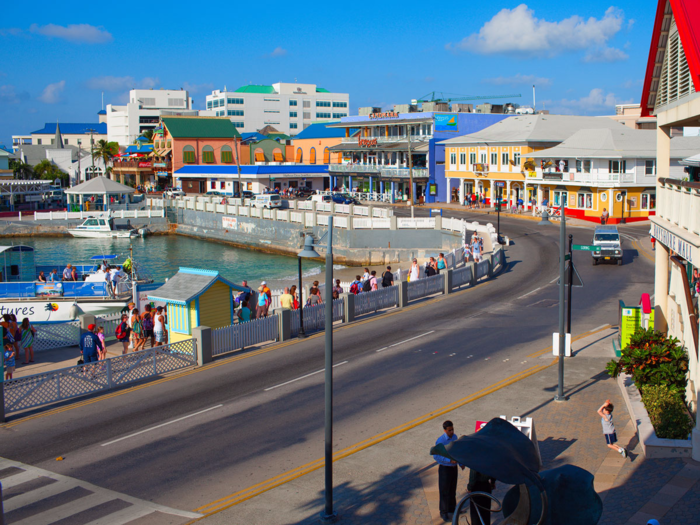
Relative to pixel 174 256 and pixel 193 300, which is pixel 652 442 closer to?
pixel 193 300

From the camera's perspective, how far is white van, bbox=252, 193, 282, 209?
71.4 metres

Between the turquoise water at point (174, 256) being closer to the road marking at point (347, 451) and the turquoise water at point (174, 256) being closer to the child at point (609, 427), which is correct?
the road marking at point (347, 451)

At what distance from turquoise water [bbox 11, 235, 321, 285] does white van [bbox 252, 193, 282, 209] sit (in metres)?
6.12

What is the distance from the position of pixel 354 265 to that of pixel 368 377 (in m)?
33.9

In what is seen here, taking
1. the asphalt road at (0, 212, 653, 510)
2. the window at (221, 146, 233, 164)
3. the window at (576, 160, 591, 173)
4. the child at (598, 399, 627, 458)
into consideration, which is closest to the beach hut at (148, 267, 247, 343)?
the asphalt road at (0, 212, 653, 510)

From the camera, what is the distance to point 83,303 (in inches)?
1148

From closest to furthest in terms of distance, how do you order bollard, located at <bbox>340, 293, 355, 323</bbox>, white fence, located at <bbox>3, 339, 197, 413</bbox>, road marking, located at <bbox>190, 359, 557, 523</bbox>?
road marking, located at <bbox>190, 359, 557, 523</bbox> < white fence, located at <bbox>3, 339, 197, 413</bbox> < bollard, located at <bbox>340, 293, 355, 323</bbox>

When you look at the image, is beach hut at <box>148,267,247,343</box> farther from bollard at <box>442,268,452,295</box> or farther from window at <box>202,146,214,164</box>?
window at <box>202,146,214,164</box>

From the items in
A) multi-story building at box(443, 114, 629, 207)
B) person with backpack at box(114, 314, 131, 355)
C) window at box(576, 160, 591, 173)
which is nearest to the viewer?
person with backpack at box(114, 314, 131, 355)

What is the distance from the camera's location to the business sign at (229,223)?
2739 inches

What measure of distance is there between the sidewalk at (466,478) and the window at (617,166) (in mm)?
41498

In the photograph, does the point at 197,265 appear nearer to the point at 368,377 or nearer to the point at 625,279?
the point at 625,279

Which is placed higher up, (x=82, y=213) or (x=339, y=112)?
(x=339, y=112)

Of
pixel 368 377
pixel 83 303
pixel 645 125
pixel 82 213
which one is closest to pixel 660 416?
pixel 368 377
